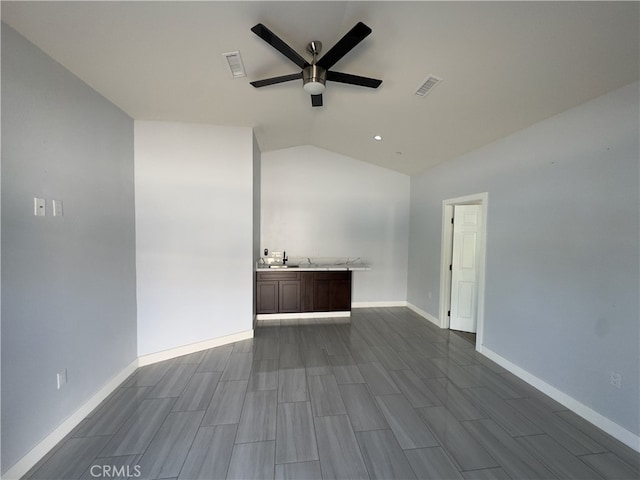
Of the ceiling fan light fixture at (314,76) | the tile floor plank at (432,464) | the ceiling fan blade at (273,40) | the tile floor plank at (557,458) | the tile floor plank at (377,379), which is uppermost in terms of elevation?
the ceiling fan blade at (273,40)

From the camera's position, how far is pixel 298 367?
10.5 ft

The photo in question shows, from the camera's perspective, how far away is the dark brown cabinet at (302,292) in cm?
483

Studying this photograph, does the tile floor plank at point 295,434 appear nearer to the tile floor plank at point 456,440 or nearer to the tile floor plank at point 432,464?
the tile floor plank at point 432,464

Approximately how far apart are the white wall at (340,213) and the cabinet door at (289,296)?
80 cm

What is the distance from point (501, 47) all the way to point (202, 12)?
217cm

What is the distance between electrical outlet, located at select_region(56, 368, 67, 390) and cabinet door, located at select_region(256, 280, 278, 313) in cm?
282

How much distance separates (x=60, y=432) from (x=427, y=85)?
4.31 metres

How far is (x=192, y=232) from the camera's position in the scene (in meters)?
3.48

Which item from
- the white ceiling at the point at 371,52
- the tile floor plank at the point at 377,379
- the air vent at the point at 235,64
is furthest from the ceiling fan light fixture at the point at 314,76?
the tile floor plank at the point at 377,379

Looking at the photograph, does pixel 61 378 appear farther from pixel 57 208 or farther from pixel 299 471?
pixel 299 471

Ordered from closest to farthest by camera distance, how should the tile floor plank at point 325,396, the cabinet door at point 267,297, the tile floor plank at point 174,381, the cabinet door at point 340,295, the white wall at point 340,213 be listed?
1. the tile floor plank at point 325,396
2. the tile floor plank at point 174,381
3. the cabinet door at point 267,297
4. the cabinet door at point 340,295
5. the white wall at point 340,213

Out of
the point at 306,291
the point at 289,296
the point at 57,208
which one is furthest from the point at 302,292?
the point at 57,208

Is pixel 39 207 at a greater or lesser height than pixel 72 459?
greater

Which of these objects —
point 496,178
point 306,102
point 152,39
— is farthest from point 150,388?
point 496,178
